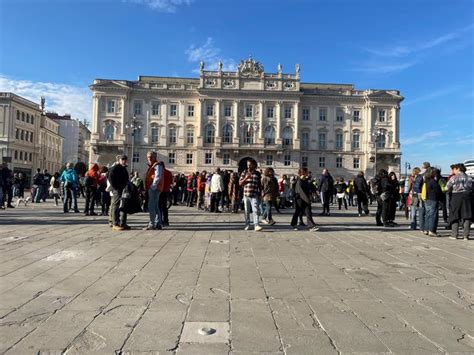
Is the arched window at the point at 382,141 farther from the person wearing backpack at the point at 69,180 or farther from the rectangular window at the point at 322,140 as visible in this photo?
Result: the person wearing backpack at the point at 69,180

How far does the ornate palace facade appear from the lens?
64.4 m

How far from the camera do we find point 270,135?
215 feet

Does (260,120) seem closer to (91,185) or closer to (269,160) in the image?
(269,160)

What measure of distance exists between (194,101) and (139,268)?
205ft

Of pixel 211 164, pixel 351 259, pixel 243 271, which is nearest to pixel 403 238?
pixel 351 259

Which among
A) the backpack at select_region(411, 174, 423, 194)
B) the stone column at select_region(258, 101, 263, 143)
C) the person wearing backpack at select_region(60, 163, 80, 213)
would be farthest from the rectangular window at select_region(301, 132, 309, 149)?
the backpack at select_region(411, 174, 423, 194)

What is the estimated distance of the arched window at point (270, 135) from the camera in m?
65.4

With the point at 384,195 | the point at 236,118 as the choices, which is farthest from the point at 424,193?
the point at 236,118

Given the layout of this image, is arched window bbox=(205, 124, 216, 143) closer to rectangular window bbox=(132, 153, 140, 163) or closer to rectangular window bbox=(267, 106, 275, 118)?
rectangular window bbox=(267, 106, 275, 118)

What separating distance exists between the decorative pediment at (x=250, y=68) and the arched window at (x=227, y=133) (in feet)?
29.1

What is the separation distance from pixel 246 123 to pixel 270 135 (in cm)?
440

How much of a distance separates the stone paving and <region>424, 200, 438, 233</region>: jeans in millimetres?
2330

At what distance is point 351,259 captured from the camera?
7.02 m

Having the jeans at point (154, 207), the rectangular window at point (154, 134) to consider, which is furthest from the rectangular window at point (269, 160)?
the jeans at point (154, 207)
